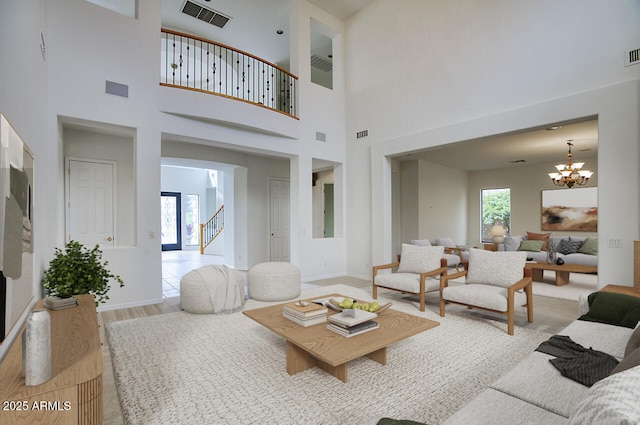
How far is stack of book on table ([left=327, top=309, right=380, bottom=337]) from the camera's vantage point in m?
2.57

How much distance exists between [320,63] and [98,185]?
6398 mm

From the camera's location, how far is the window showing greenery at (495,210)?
10562 millimetres

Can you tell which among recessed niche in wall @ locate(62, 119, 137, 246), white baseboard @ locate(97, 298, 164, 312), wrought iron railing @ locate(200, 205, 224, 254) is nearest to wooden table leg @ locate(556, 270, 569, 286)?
white baseboard @ locate(97, 298, 164, 312)

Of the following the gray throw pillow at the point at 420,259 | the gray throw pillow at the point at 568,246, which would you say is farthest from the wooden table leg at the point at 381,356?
the gray throw pillow at the point at 568,246

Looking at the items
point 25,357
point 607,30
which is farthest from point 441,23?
point 25,357

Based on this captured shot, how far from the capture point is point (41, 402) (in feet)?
4.38

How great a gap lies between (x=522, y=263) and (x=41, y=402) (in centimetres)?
435

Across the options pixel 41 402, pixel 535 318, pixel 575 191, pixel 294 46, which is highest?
pixel 294 46

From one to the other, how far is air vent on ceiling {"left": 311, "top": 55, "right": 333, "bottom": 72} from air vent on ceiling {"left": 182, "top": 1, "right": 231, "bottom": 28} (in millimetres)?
2525

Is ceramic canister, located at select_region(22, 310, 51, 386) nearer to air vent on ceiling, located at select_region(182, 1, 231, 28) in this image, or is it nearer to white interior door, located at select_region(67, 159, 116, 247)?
white interior door, located at select_region(67, 159, 116, 247)

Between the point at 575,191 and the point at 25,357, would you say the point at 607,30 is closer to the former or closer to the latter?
the point at 25,357

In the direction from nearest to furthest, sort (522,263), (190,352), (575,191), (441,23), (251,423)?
(251,423) < (190,352) < (522,263) < (441,23) < (575,191)

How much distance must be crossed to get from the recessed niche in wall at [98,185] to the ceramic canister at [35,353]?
3.94 metres

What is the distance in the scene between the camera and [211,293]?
4199 millimetres
